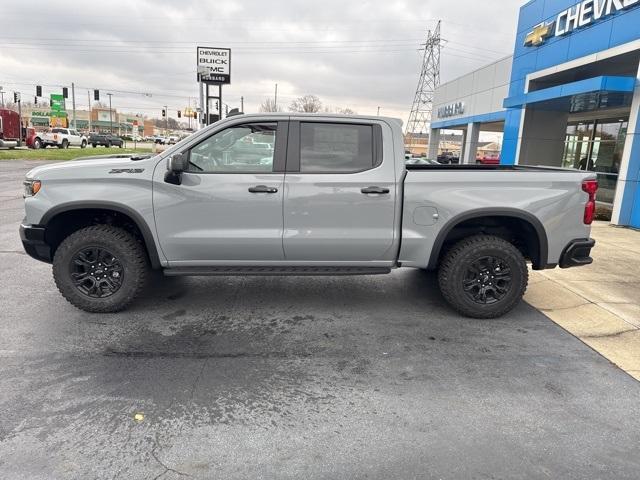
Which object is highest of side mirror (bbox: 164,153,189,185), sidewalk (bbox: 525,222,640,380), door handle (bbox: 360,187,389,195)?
side mirror (bbox: 164,153,189,185)

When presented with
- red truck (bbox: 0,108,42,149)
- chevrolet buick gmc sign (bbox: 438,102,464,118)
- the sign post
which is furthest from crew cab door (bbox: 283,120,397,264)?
red truck (bbox: 0,108,42,149)

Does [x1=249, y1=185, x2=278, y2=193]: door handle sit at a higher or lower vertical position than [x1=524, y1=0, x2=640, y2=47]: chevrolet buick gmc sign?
lower

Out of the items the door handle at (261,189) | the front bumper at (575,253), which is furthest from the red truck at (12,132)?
the front bumper at (575,253)

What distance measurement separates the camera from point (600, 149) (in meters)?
16.1

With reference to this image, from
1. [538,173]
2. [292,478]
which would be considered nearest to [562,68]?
[538,173]

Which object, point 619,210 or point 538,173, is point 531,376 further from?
point 619,210

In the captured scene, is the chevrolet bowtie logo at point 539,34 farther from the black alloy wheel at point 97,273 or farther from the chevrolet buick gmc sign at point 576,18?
the black alloy wheel at point 97,273

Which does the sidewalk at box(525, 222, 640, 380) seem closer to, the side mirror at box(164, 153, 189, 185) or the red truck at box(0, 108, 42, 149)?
the side mirror at box(164, 153, 189, 185)

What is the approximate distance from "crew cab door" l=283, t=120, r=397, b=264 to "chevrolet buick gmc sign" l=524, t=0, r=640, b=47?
9.93 m

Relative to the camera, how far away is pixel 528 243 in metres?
4.93

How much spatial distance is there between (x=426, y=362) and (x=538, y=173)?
224 centimetres

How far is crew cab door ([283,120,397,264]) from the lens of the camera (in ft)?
14.8

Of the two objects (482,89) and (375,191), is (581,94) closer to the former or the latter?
(375,191)

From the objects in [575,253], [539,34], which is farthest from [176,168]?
[539,34]
